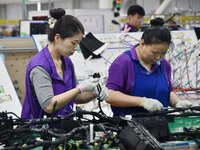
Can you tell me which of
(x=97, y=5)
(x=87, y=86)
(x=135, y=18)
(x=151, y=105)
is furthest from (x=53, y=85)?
(x=97, y=5)

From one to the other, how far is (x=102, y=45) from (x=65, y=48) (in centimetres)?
158

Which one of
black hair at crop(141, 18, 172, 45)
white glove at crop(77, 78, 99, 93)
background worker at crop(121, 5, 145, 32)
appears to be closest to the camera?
white glove at crop(77, 78, 99, 93)

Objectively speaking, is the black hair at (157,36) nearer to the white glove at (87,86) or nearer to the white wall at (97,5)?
the white glove at (87,86)

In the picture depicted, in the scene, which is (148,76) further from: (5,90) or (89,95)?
(5,90)

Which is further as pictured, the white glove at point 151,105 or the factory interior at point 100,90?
the white glove at point 151,105

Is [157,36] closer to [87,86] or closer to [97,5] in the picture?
[87,86]

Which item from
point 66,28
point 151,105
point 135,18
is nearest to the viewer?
point 151,105

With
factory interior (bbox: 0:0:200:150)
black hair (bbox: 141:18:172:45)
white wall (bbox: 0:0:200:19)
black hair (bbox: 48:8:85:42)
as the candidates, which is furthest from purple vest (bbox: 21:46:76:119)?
white wall (bbox: 0:0:200:19)

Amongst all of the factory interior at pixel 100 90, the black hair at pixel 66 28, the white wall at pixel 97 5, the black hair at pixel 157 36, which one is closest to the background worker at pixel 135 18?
the factory interior at pixel 100 90

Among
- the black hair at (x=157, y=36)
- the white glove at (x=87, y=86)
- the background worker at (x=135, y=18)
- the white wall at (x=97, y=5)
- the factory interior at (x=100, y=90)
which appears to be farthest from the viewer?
the white wall at (x=97, y=5)

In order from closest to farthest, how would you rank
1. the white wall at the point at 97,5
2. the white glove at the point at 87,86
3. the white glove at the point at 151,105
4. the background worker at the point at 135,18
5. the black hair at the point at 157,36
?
the white glove at the point at 151,105 → the white glove at the point at 87,86 → the black hair at the point at 157,36 → the background worker at the point at 135,18 → the white wall at the point at 97,5

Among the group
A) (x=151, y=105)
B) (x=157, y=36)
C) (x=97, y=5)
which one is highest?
(x=97, y=5)

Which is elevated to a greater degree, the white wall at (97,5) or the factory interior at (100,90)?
the white wall at (97,5)

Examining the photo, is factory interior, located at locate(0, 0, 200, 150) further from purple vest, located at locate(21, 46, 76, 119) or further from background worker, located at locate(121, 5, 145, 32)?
background worker, located at locate(121, 5, 145, 32)
